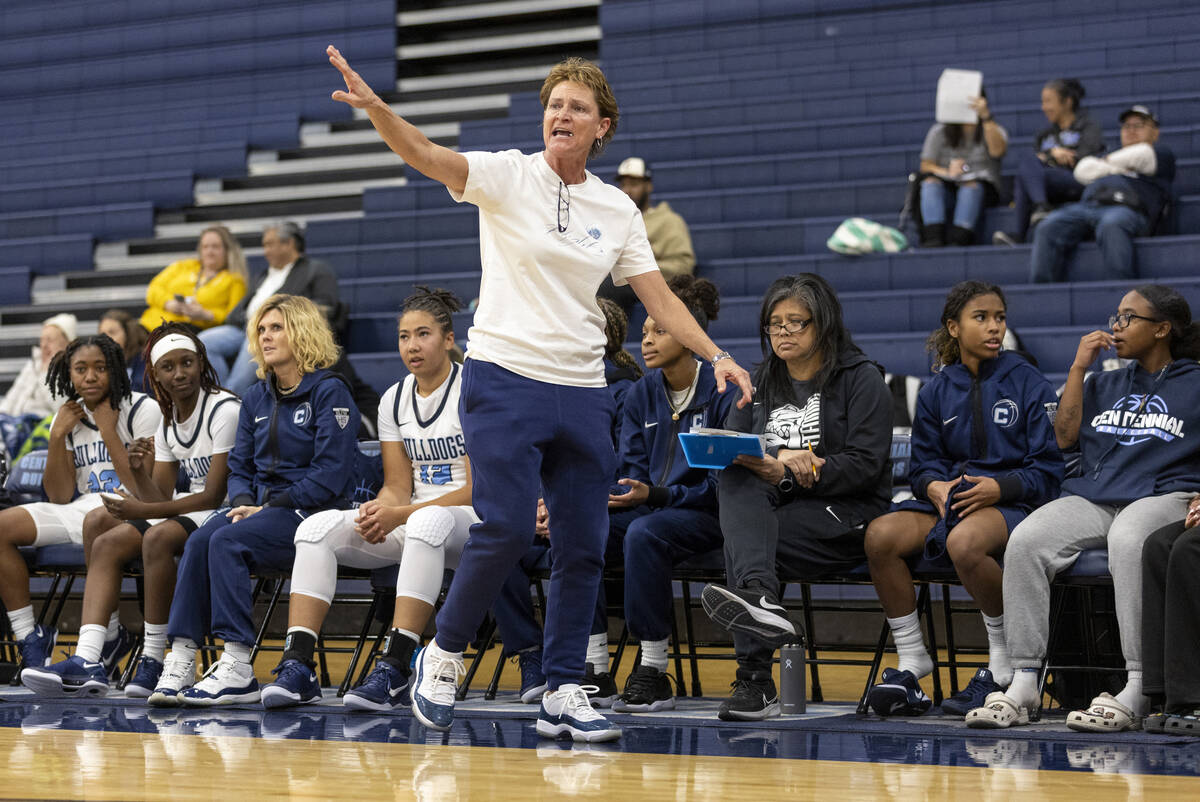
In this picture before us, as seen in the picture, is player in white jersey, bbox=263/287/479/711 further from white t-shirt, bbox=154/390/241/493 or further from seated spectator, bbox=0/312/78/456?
seated spectator, bbox=0/312/78/456

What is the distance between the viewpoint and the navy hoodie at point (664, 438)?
4.24 metres

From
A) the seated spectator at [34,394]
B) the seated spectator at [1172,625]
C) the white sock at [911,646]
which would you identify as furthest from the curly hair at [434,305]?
the seated spectator at [34,394]

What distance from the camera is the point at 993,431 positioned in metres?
3.97

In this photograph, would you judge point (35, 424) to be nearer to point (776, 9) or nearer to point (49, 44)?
point (776, 9)

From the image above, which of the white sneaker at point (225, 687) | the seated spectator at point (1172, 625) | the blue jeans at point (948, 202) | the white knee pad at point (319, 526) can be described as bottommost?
the white sneaker at point (225, 687)

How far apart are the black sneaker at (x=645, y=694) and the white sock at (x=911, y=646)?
0.65 metres

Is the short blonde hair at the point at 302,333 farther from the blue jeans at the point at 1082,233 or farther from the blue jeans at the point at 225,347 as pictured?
the blue jeans at the point at 1082,233

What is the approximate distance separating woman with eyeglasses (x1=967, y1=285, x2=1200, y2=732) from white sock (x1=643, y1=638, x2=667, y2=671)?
34.7 inches

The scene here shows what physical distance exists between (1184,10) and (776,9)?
8.58 feet

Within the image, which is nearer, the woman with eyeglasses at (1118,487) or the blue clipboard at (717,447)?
the woman with eyeglasses at (1118,487)

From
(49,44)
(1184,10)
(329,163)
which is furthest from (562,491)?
(49,44)

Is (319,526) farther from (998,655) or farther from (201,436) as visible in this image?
(998,655)

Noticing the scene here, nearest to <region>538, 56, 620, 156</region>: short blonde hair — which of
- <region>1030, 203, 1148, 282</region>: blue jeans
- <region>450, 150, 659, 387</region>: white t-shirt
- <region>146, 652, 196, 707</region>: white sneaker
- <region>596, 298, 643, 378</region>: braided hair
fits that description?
<region>450, 150, 659, 387</region>: white t-shirt

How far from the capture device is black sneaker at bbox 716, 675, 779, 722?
141 inches
